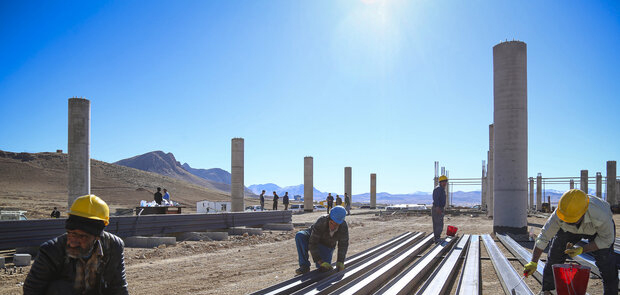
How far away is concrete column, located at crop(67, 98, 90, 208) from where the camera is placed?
16703 millimetres

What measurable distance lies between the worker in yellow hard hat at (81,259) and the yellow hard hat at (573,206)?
393 centimetres

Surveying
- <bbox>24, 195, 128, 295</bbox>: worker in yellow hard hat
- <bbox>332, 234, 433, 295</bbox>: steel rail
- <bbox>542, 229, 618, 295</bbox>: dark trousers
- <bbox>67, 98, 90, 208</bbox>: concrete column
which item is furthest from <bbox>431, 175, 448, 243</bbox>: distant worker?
<bbox>67, 98, 90, 208</bbox>: concrete column

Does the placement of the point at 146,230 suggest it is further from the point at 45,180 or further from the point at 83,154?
the point at 45,180

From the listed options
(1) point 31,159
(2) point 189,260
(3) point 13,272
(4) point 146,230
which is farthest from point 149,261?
(1) point 31,159

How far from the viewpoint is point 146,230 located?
38.5 feet

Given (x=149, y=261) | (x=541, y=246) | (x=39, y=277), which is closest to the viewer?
(x=39, y=277)

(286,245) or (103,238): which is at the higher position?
(103,238)

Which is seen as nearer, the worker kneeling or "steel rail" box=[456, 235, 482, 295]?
"steel rail" box=[456, 235, 482, 295]

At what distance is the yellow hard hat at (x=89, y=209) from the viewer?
2.50 metres

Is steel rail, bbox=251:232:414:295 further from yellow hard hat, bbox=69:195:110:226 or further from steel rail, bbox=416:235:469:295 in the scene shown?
yellow hard hat, bbox=69:195:110:226

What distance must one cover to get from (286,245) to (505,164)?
7293mm

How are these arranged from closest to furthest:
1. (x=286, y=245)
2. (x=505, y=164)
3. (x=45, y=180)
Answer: (x=286, y=245)
(x=505, y=164)
(x=45, y=180)

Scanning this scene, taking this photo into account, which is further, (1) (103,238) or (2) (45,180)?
(2) (45,180)

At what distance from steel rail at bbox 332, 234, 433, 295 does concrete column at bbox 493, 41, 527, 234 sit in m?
6.31
